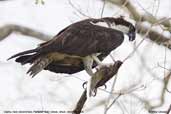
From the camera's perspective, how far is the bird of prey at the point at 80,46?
4.94 meters

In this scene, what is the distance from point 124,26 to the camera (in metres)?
5.57

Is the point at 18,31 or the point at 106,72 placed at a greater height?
the point at 106,72

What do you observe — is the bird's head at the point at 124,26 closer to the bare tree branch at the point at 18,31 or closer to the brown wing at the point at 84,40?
the brown wing at the point at 84,40

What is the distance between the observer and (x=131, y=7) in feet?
29.2

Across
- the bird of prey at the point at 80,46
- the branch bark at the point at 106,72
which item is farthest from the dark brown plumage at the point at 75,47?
the branch bark at the point at 106,72

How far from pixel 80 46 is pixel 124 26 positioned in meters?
0.54

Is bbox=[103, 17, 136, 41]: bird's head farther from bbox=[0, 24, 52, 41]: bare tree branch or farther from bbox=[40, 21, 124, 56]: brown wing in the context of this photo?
bbox=[0, 24, 52, 41]: bare tree branch

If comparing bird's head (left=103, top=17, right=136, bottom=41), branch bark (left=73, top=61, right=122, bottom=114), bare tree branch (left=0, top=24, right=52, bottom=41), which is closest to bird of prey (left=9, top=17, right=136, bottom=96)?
bird's head (left=103, top=17, right=136, bottom=41)

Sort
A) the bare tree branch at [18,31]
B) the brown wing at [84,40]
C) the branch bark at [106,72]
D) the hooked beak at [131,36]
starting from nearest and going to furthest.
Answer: the branch bark at [106,72]
the brown wing at [84,40]
the hooked beak at [131,36]
the bare tree branch at [18,31]

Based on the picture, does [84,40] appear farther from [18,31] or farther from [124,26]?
[18,31]

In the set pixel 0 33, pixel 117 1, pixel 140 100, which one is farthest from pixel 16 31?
pixel 140 100

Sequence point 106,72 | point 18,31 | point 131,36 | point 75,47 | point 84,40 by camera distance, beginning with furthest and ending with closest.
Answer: point 18,31 → point 131,36 → point 84,40 → point 75,47 → point 106,72

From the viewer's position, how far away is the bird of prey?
4.94m

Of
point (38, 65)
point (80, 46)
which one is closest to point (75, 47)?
point (80, 46)
